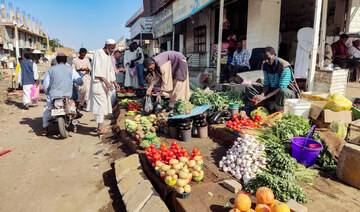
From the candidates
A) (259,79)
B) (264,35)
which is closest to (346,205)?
(259,79)

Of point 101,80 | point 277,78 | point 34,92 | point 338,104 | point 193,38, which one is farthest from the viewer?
point 193,38

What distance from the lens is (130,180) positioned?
3.38 m

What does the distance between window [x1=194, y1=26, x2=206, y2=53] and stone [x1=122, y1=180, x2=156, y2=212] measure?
34.6ft

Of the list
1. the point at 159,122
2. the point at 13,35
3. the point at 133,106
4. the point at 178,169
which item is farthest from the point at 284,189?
the point at 13,35

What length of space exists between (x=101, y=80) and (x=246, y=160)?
12.4 feet

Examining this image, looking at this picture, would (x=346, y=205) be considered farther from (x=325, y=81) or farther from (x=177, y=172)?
(x=325, y=81)

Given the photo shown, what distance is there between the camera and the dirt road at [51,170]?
3.33 metres

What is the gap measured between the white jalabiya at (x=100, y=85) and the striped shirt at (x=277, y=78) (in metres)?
3.64

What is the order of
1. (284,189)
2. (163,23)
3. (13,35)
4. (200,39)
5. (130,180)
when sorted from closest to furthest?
(284,189) → (130,180) → (200,39) → (163,23) → (13,35)

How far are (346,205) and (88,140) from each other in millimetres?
5190

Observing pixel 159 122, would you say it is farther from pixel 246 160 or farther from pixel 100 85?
pixel 246 160

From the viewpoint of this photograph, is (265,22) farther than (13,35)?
No

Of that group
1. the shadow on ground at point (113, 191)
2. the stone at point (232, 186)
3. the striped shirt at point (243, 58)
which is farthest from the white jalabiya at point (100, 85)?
the striped shirt at point (243, 58)

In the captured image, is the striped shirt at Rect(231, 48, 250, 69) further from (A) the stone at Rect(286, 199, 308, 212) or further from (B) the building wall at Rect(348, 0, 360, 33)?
(A) the stone at Rect(286, 199, 308, 212)
